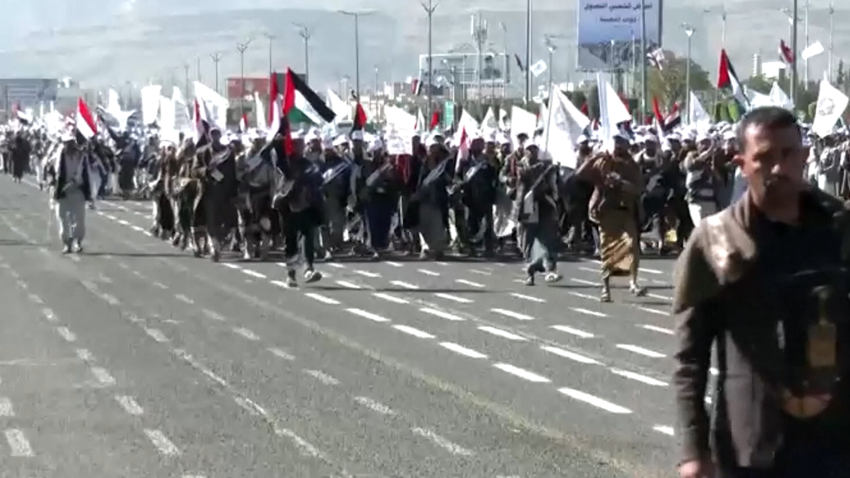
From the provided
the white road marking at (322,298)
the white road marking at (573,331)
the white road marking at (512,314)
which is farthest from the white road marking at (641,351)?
the white road marking at (322,298)

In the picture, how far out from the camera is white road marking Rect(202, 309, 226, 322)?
17688 millimetres

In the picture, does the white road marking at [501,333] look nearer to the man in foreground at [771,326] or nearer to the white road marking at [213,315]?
the white road marking at [213,315]

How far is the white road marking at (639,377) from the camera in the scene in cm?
1302

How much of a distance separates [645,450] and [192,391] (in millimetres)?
3626

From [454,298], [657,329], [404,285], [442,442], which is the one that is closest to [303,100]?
[404,285]

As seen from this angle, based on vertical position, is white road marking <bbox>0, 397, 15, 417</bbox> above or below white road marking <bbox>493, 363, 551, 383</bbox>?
above

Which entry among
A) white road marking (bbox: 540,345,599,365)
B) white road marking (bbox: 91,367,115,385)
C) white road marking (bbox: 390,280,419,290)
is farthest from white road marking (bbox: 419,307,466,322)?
white road marking (bbox: 91,367,115,385)

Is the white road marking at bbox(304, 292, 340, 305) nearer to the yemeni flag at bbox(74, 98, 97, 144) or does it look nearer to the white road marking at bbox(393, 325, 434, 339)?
the white road marking at bbox(393, 325, 434, 339)

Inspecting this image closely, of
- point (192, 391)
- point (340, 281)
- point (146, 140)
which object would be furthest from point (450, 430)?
point (146, 140)

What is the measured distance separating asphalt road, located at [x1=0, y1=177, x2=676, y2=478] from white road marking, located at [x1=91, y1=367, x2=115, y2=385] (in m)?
0.03

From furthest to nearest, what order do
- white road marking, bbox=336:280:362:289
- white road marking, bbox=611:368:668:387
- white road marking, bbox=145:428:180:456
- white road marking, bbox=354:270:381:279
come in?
white road marking, bbox=354:270:381:279, white road marking, bbox=336:280:362:289, white road marking, bbox=611:368:668:387, white road marking, bbox=145:428:180:456

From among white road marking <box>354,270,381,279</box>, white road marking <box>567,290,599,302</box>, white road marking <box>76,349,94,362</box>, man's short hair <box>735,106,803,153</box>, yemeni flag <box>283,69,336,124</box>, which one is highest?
man's short hair <box>735,106,803,153</box>

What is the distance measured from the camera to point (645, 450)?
1027 centimetres

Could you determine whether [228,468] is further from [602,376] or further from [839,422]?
[839,422]
